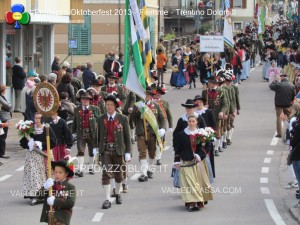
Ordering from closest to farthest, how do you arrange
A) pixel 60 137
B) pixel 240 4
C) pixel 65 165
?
pixel 65 165
pixel 60 137
pixel 240 4

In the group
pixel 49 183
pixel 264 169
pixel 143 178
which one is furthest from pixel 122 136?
pixel 264 169

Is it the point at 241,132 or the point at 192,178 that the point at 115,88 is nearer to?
the point at 241,132

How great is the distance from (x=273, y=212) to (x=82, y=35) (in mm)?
28651

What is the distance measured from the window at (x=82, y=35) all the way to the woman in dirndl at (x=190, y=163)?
27.8m

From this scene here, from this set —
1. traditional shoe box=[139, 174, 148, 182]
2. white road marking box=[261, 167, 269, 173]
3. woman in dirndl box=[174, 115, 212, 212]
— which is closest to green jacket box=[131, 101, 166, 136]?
traditional shoe box=[139, 174, 148, 182]

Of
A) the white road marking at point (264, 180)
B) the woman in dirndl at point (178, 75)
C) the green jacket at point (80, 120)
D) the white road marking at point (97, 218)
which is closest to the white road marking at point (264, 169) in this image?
the white road marking at point (264, 180)

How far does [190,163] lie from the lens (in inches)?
607

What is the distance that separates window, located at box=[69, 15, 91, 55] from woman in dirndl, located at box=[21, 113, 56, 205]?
87.6ft

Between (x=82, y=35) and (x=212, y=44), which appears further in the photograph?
(x=82, y=35)

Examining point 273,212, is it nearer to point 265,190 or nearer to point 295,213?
point 295,213

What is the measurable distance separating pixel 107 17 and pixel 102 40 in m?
1.10

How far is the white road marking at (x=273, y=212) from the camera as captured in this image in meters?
14.6

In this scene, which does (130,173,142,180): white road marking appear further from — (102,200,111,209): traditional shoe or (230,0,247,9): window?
(230,0,247,9): window

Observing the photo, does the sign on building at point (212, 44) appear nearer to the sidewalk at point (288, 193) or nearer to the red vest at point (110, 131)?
the sidewalk at point (288, 193)
